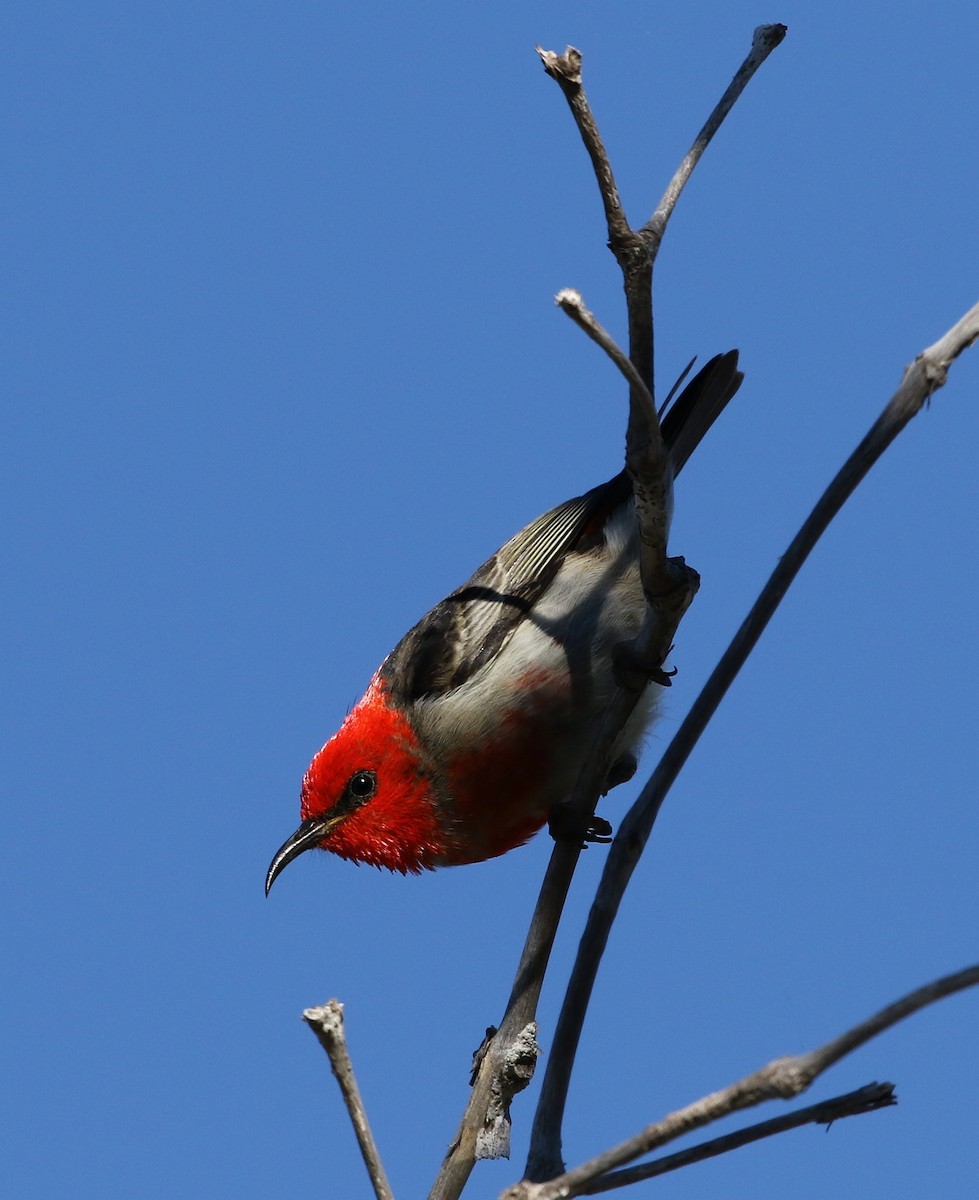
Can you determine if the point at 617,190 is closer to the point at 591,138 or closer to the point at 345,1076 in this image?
the point at 591,138

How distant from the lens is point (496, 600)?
554 centimetres

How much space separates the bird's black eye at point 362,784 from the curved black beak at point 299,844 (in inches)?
5.8

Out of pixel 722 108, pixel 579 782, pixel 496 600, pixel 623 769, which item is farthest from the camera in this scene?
pixel 496 600

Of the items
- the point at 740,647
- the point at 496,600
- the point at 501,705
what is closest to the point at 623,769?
the point at 501,705

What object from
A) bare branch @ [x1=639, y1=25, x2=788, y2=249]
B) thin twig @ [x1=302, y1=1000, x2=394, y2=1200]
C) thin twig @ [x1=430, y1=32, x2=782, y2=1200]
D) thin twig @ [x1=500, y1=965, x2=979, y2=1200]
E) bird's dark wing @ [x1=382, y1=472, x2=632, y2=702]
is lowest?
thin twig @ [x1=500, y1=965, x2=979, y2=1200]

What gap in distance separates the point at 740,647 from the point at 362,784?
2.76m

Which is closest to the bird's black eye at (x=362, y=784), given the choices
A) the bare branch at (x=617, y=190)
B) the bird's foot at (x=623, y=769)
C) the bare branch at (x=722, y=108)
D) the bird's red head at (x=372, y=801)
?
the bird's red head at (x=372, y=801)

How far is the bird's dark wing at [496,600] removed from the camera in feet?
17.9

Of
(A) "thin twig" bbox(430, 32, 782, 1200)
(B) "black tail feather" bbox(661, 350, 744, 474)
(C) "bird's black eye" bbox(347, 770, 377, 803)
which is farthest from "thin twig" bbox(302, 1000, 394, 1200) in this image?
(B) "black tail feather" bbox(661, 350, 744, 474)

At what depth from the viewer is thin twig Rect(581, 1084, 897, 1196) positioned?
2363mm

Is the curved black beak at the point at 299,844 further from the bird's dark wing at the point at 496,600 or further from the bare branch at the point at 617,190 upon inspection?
the bare branch at the point at 617,190

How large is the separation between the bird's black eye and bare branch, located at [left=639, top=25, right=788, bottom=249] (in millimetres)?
2868

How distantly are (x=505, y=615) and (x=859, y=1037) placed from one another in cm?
366

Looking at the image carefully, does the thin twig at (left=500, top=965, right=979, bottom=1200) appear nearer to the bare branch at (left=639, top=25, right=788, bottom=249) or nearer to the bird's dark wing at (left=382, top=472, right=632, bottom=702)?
the bare branch at (left=639, top=25, right=788, bottom=249)
